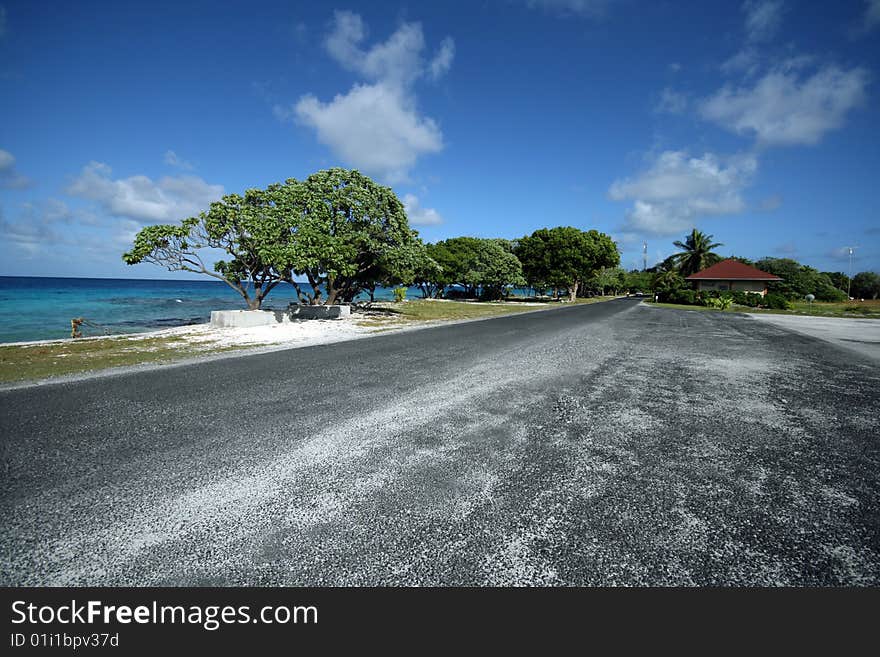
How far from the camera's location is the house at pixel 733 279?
52884mm

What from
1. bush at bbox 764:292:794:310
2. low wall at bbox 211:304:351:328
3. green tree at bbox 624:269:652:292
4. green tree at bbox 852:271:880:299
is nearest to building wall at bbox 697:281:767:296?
bush at bbox 764:292:794:310

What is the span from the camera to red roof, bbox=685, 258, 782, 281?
52.6 m

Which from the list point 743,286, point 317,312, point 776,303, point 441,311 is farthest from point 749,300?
point 317,312

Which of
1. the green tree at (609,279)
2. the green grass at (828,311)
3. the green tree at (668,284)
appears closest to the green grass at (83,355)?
the green grass at (828,311)

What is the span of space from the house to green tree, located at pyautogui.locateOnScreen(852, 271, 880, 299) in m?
25.1

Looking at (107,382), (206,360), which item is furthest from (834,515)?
(206,360)

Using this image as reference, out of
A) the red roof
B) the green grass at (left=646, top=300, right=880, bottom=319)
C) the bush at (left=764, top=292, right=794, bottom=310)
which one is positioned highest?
the red roof

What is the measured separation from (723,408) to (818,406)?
1521mm

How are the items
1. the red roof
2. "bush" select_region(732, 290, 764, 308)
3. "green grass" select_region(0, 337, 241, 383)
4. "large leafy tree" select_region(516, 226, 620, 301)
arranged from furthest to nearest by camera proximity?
the red roof → "large leafy tree" select_region(516, 226, 620, 301) → "bush" select_region(732, 290, 764, 308) → "green grass" select_region(0, 337, 241, 383)

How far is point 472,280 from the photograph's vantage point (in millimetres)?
49594

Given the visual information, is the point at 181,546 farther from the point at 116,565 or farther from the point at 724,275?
the point at 724,275

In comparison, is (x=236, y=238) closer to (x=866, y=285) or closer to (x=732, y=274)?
(x=732, y=274)

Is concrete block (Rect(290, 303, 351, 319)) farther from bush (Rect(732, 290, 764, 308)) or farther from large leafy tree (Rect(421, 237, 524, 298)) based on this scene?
bush (Rect(732, 290, 764, 308))

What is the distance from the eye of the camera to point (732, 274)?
54.6 metres
